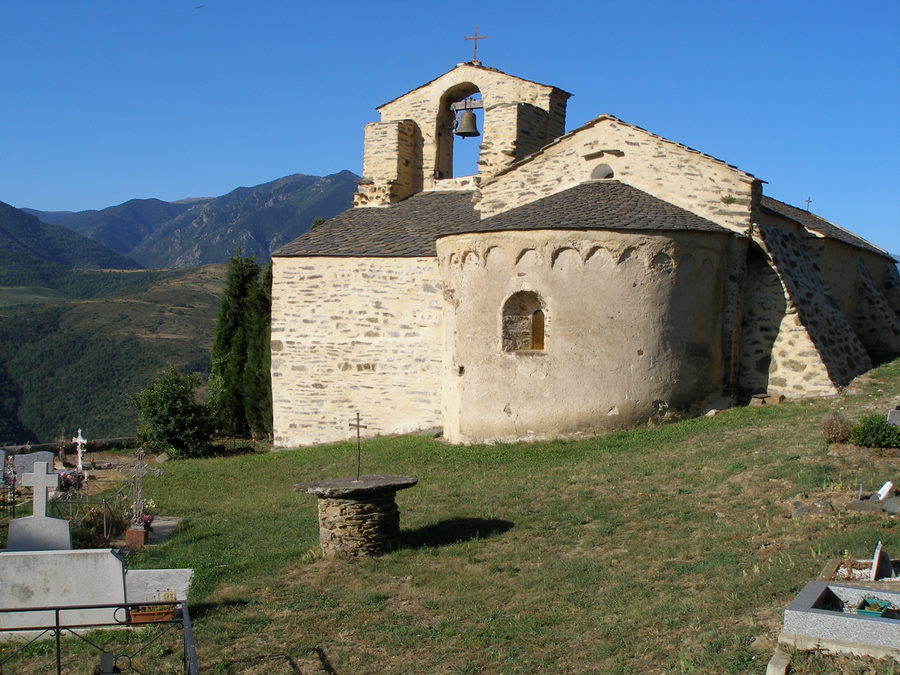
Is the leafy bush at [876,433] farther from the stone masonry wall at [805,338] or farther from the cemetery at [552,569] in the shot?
the stone masonry wall at [805,338]

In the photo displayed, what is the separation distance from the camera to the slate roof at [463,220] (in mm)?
13844

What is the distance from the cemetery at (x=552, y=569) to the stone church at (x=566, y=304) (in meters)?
A: 1.46

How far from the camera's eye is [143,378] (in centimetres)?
4478

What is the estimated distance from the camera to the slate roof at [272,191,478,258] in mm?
17823

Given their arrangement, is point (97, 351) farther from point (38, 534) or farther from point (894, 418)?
point (894, 418)

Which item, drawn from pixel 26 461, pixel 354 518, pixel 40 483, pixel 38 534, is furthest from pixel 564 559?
pixel 26 461

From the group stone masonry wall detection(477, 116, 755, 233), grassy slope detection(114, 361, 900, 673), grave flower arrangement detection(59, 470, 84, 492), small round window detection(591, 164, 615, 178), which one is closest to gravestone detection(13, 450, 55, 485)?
grave flower arrangement detection(59, 470, 84, 492)

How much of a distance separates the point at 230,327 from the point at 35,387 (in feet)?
84.5

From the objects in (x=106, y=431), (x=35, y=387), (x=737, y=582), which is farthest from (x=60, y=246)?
(x=737, y=582)

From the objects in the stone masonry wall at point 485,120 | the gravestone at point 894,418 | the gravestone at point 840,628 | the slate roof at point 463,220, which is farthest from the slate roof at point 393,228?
the gravestone at point 840,628

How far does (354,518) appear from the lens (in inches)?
363

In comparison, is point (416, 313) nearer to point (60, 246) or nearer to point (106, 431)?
point (106, 431)

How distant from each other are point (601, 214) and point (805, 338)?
3.85 m

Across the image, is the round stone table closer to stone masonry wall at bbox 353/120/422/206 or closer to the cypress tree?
stone masonry wall at bbox 353/120/422/206
